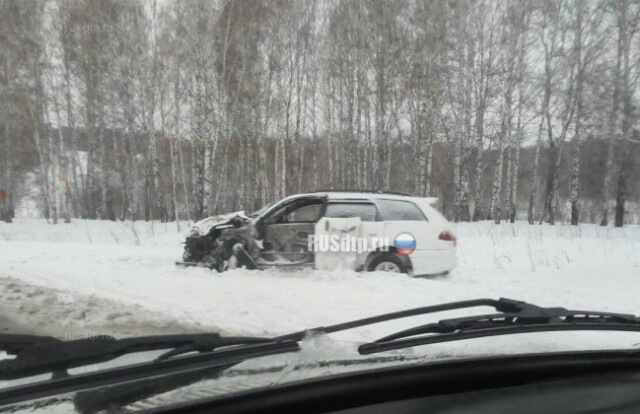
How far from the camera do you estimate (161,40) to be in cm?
203

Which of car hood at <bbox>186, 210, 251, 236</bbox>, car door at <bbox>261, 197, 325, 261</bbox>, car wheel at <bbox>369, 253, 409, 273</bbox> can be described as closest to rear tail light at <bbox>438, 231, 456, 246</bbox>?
car wheel at <bbox>369, 253, 409, 273</bbox>

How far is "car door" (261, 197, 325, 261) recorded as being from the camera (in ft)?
7.07

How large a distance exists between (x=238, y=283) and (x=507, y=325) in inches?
51.4

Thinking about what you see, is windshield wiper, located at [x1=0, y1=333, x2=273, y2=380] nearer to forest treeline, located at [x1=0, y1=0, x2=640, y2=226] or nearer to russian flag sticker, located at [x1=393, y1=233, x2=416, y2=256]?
forest treeline, located at [x1=0, y1=0, x2=640, y2=226]

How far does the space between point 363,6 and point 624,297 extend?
7.16 feet

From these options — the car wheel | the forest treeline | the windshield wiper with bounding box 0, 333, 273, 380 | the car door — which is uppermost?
→ the forest treeline

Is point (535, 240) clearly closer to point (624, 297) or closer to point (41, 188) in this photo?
point (624, 297)

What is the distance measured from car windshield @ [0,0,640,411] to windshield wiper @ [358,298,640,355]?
0.04 feet

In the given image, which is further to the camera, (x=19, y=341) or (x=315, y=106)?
(x=315, y=106)

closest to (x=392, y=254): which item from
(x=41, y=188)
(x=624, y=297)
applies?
(x=624, y=297)

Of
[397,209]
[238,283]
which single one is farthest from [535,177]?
[238,283]

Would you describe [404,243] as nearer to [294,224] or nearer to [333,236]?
[333,236]

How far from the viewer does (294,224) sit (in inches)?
86.9

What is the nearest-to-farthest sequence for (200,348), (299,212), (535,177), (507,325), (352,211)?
(200,348) → (507,325) → (299,212) → (352,211) → (535,177)
